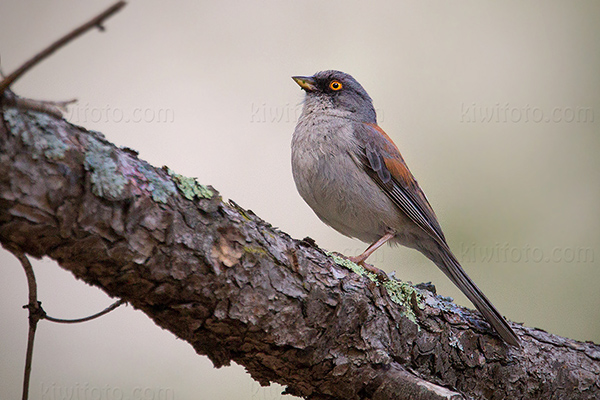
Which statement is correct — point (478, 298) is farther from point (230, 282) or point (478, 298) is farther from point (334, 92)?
point (334, 92)

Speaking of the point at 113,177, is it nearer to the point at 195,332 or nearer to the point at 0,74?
the point at 0,74

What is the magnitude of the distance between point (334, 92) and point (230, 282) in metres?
3.34

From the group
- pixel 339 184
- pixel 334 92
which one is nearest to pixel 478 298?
pixel 339 184

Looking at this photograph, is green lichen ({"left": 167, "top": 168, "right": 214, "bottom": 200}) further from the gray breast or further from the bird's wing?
the bird's wing

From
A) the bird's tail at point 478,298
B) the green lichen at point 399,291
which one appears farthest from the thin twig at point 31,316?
the bird's tail at point 478,298

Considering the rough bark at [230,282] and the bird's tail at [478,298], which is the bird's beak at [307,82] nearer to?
the bird's tail at [478,298]

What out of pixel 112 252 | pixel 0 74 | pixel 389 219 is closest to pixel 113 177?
pixel 112 252

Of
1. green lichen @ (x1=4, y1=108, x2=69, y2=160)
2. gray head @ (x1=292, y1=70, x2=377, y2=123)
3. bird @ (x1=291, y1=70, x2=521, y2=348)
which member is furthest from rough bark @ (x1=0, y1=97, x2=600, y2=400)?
gray head @ (x1=292, y1=70, x2=377, y2=123)

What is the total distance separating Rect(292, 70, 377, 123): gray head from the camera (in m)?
5.34

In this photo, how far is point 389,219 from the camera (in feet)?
15.3

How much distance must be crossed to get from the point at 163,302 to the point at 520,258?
4.87 metres

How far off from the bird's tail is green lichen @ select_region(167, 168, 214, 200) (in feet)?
7.43

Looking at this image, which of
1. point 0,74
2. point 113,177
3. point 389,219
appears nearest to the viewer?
point 0,74

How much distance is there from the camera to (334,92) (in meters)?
5.40
